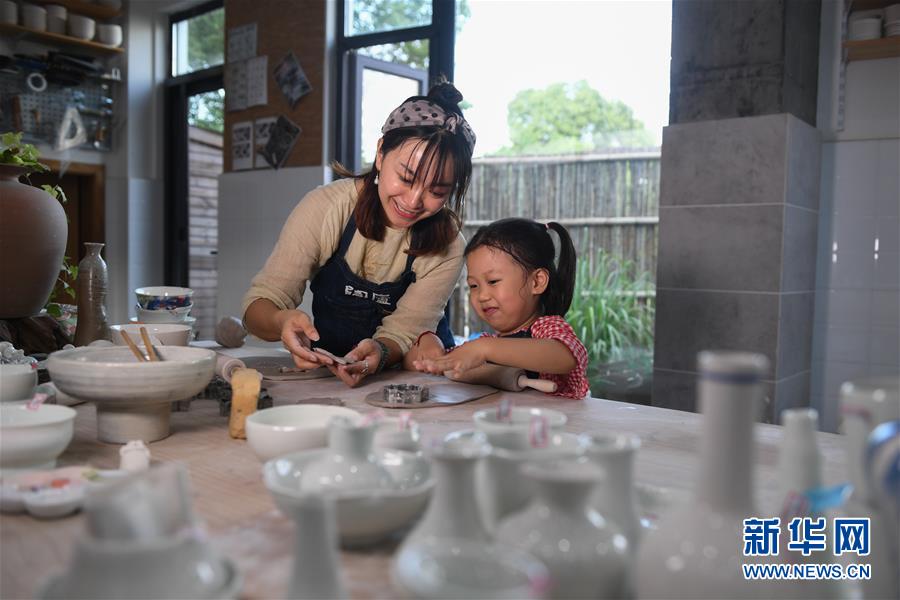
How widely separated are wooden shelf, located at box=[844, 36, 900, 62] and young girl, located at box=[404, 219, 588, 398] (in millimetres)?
1668

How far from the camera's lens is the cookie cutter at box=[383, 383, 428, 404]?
143cm

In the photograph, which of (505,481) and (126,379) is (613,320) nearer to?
(126,379)

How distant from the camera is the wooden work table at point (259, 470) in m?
0.70

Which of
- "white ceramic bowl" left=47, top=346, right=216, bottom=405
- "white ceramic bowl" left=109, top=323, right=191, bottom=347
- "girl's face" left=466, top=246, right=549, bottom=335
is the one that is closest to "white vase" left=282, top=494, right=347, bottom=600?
"white ceramic bowl" left=47, top=346, right=216, bottom=405

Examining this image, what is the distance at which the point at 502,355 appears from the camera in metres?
1.65

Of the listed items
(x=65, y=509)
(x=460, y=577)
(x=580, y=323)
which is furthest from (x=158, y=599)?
(x=580, y=323)

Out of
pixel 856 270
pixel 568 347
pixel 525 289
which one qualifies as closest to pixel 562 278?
pixel 525 289

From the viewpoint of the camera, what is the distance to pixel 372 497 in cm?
71

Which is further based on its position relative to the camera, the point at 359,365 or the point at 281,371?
the point at 281,371

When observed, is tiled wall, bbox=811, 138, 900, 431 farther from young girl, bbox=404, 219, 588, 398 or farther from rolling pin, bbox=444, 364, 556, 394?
rolling pin, bbox=444, 364, 556, 394

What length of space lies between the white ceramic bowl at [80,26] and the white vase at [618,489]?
213 inches

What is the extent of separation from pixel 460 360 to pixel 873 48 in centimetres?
222

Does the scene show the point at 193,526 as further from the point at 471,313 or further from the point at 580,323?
the point at 471,313

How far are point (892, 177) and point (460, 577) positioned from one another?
9.57ft
